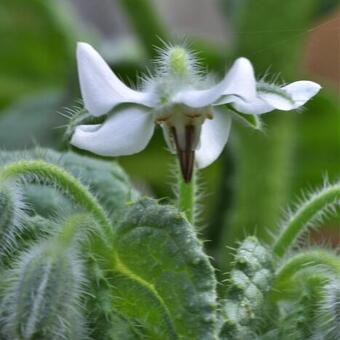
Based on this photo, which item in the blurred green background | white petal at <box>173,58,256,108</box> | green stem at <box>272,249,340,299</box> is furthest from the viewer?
the blurred green background

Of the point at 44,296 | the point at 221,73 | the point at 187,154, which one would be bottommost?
the point at 44,296

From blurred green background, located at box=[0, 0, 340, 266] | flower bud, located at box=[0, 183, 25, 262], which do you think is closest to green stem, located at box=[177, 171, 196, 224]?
flower bud, located at box=[0, 183, 25, 262]

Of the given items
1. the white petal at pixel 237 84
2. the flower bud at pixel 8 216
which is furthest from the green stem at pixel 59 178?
the white petal at pixel 237 84

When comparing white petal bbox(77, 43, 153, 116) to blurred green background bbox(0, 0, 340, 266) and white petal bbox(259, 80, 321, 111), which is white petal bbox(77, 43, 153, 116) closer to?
white petal bbox(259, 80, 321, 111)

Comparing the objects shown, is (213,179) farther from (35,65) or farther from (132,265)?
(132,265)

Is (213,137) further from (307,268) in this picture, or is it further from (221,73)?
(221,73)

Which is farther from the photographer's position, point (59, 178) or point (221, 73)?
point (221, 73)

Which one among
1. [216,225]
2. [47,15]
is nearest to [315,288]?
[216,225]

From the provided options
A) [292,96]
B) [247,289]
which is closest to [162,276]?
[247,289]
